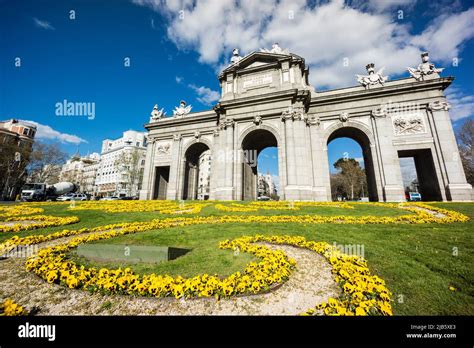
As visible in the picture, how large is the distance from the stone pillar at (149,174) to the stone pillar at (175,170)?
3.56m

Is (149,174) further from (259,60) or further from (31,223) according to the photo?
(259,60)

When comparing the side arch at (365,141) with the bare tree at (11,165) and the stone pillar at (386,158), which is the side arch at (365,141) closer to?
the stone pillar at (386,158)

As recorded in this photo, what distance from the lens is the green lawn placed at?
12.3ft

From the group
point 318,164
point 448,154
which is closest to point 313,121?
point 318,164

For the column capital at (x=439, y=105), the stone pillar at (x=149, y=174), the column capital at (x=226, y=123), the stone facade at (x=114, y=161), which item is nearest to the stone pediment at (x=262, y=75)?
the column capital at (x=226, y=123)

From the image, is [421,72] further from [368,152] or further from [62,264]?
[62,264]

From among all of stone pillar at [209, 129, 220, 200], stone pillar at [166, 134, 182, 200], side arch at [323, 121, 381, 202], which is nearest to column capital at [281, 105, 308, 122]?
side arch at [323, 121, 381, 202]

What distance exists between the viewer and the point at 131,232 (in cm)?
892

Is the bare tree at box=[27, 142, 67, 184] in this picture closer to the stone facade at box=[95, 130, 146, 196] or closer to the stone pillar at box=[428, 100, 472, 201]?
the stone facade at box=[95, 130, 146, 196]

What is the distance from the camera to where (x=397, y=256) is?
18.2ft

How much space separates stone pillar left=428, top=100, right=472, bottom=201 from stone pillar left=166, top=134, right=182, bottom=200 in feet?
106

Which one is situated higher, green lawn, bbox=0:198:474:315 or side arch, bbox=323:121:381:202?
side arch, bbox=323:121:381:202
